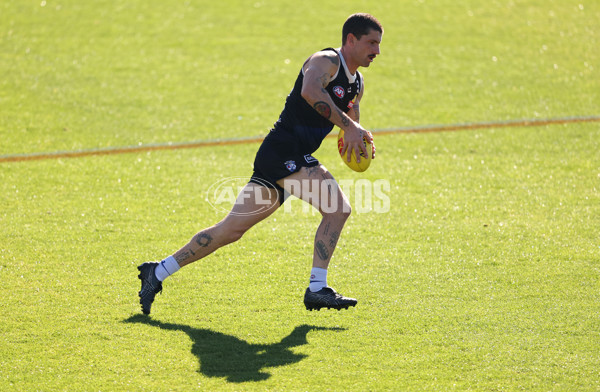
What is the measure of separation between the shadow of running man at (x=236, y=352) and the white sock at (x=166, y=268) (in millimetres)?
387

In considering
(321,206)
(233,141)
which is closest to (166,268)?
(321,206)

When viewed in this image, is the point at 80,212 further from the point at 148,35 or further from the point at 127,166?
the point at 148,35

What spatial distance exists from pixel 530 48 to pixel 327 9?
4.13 meters

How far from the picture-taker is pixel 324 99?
17.8ft

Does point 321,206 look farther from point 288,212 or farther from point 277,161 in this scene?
point 288,212

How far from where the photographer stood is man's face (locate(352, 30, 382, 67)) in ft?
18.5

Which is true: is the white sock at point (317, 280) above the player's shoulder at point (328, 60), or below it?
below

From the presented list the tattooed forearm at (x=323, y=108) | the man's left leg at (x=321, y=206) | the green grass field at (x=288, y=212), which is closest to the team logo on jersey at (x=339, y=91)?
the tattooed forearm at (x=323, y=108)

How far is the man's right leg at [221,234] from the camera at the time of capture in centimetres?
570

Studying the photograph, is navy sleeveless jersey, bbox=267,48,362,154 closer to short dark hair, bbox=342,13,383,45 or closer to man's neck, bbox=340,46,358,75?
man's neck, bbox=340,46,358,75

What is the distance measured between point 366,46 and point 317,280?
5.96 ft

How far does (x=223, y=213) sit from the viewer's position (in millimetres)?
7953

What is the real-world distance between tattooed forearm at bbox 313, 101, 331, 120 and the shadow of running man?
1.58 meters

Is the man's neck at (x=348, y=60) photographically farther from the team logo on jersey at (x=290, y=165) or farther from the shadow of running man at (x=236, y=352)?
the shadow of running man at (x=236, y=352)
